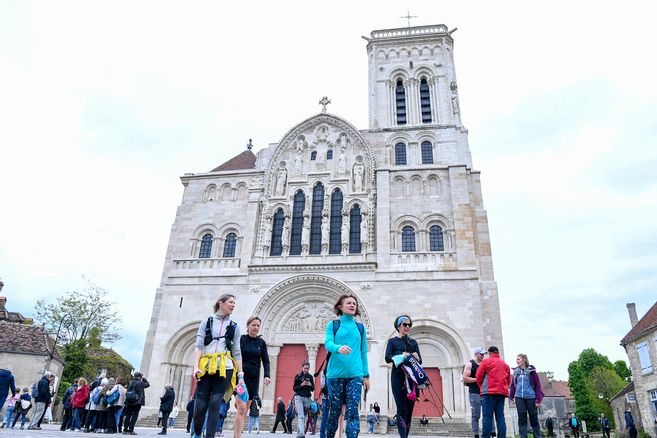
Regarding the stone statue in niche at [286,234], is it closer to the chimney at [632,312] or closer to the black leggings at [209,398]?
the black leggings at [209,398]

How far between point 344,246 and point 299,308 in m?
3.73

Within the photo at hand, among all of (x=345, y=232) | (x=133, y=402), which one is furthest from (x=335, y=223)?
(x=133, y=402)

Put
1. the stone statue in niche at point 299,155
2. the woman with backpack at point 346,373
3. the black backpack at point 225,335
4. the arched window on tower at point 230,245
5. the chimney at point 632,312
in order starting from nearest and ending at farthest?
the woman with backpack at point 346,373 → the black backpack at point 225,335 → the arched window on tower at point 230,245 → the stone statue in niche at point 299,155 → the chimney at point 632,312

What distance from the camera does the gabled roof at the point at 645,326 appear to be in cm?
2277

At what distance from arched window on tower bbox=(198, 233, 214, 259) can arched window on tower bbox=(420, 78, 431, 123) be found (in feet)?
47.0

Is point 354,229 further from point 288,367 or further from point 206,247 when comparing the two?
point 206,247

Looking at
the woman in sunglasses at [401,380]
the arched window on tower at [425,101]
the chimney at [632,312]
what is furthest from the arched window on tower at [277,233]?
the chimney at [632,312]

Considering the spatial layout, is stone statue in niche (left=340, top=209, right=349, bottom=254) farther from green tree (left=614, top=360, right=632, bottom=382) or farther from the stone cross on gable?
green tree (left=614, top=360, right=632, bottom=382)

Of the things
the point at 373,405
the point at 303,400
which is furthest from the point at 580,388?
the point at 303,400

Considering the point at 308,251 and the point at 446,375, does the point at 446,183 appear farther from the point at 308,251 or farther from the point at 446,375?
the point at 446,375

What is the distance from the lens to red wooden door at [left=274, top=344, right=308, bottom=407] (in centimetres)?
2075

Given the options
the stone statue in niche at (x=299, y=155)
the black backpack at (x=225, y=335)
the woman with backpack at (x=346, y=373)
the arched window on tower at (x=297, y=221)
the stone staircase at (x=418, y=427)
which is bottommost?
the stone staircase at (x=418, y=427)

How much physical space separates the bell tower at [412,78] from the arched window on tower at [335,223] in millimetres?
5655

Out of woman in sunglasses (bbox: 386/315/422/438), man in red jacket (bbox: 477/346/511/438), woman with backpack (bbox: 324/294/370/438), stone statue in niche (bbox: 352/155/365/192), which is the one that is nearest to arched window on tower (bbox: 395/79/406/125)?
stone statue in niche (bbox: 352/155/365/192)
